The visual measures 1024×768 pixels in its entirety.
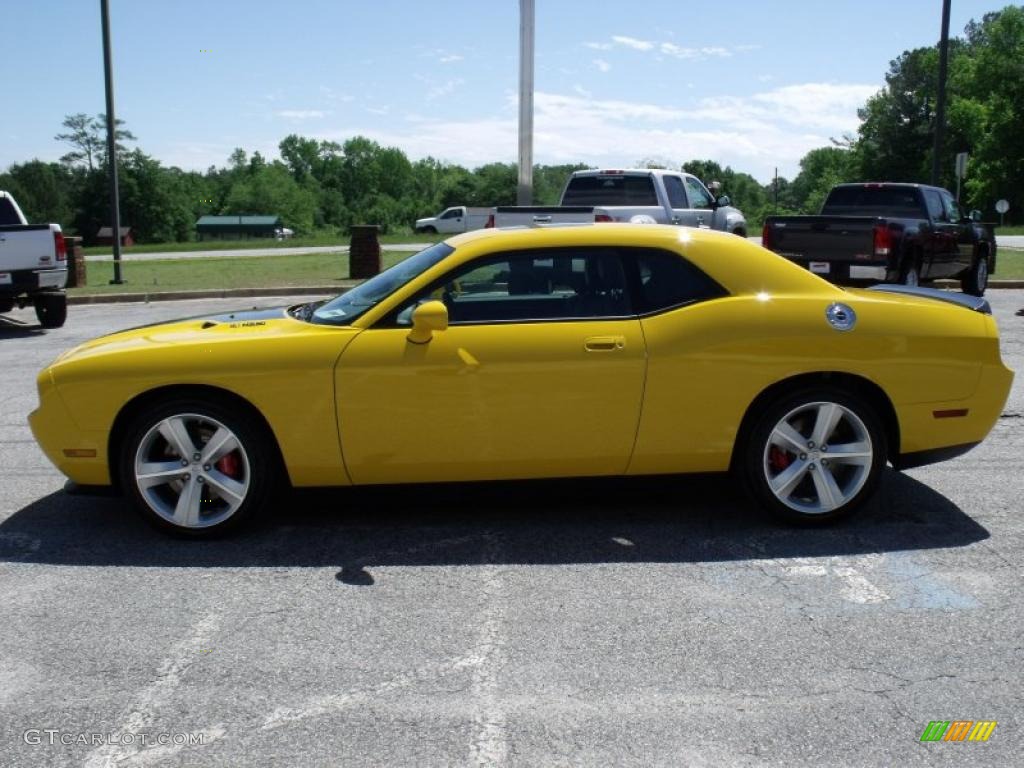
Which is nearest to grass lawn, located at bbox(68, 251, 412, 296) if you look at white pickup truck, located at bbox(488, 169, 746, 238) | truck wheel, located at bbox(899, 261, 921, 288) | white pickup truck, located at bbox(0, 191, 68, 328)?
white pickup truck, located at bbox(0, 191, 68, 328)

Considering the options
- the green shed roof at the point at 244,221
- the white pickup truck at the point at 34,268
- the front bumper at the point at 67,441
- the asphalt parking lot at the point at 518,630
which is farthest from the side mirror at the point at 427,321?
the green shed roof at the point at 244,221

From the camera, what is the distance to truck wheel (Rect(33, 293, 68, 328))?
45.3ft

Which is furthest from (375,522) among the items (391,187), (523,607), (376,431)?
(391,187)

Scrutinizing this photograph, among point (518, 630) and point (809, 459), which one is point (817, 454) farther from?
point (518, 630)

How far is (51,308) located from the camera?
45.4 ft

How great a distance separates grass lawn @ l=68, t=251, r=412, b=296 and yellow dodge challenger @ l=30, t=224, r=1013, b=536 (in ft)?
48.0

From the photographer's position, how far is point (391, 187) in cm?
16575

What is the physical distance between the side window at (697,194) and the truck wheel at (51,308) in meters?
9.61

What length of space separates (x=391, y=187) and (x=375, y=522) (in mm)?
164349

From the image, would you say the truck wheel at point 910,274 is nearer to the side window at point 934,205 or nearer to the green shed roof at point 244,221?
the side window at point 934,205

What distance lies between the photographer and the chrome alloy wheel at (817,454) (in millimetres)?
5051

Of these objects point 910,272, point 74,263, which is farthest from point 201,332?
point 74,263

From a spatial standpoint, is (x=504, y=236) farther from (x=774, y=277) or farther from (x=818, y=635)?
(x=818, y=635)

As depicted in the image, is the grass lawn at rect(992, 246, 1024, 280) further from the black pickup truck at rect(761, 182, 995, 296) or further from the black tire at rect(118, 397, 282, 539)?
the black tire at rect(118, 397, 282, 539)
